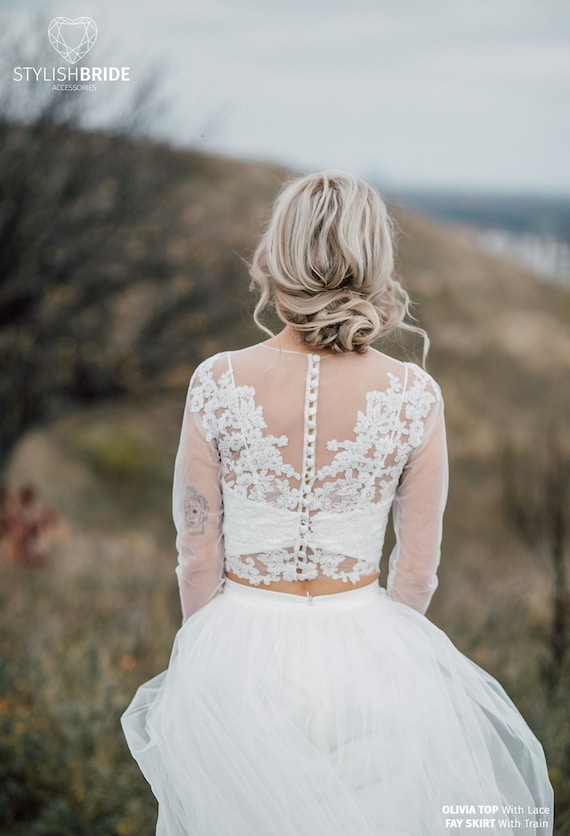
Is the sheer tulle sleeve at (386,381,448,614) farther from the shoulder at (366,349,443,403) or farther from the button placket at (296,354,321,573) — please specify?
the button placket at (296,354,321,573)

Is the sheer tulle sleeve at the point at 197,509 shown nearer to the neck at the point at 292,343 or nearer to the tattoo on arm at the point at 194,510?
the tattoo on arm at the point at 194,510

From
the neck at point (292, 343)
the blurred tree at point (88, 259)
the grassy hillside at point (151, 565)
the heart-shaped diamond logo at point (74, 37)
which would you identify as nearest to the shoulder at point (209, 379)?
the neck at point (292, 343)

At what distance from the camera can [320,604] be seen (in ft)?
7.30

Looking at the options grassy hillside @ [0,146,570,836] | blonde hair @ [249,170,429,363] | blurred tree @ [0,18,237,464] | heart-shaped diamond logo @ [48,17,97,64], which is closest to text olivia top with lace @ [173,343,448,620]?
blonde hair @ [249,170,429,363]

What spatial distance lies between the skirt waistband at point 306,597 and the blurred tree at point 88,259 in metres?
5.45

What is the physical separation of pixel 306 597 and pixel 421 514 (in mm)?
415

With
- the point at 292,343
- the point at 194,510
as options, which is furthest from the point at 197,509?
the point at 292,343

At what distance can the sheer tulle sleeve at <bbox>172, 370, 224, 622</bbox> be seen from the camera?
87.2 inches

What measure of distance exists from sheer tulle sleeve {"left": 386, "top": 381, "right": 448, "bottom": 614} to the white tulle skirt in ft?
0.43

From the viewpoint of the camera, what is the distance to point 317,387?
82.7 inches

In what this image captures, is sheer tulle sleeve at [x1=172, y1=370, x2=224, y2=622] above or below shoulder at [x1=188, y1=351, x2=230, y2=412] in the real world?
below

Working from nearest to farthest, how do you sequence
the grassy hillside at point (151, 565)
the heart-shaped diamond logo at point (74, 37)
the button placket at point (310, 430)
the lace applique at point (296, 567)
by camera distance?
the button placket at point (310, 430), the lace applique at point (296, 567), the grassy hillside at point (151, 565), the heart-shaped diamond logo at point (74, 37)

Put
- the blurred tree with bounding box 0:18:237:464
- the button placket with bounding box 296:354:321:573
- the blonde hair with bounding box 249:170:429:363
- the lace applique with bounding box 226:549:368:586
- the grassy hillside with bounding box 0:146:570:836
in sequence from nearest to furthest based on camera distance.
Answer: the blonde hair with bounding box 249:170:429:363 → the button placket with bounding box 296:354:321:573 → the lace applique with bounding box 226:549:368:586 → the grassy hillside with bounding box 0:146:570:836 → the blurred tree with bounding box 0:18:237:464

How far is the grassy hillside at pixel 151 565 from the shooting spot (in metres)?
3.54
